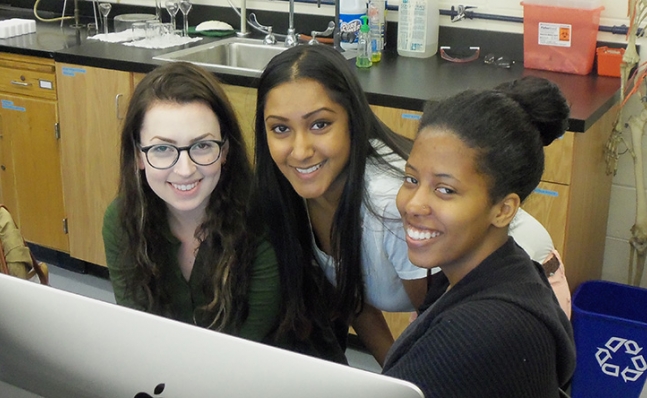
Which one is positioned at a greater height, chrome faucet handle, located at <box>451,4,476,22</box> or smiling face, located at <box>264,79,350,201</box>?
chrome faucet handle, located at <box>451,4,476,22</box>

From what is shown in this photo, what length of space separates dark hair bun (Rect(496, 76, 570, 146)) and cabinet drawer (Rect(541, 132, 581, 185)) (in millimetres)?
1067

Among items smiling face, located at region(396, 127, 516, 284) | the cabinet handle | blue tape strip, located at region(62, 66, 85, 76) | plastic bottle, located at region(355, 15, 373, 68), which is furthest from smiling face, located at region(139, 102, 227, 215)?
blue tape strip, located at region(62, 66, 85, 76)

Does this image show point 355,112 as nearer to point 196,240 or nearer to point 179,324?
point 196,240

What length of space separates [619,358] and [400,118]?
964 millimetres

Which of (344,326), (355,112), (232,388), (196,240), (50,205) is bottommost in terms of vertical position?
(50,205)

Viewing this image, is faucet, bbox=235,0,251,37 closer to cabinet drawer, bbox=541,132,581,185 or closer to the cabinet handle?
the cabinet handle

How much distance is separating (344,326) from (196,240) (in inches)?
14.7

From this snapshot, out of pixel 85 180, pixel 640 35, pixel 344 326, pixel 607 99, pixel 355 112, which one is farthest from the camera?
pixel 85 180

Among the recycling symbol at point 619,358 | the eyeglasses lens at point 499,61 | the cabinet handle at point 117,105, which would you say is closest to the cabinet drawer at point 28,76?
the cabinet handle at point 117,105

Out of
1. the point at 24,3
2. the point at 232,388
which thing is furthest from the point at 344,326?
the point at 24,3

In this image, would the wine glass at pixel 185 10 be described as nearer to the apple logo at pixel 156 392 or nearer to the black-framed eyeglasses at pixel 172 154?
the black-framed eyeglasses at pixel 172 154

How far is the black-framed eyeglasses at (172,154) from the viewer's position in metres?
1.39

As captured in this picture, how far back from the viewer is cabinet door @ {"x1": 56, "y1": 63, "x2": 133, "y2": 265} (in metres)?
2.86

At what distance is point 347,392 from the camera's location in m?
0.71
